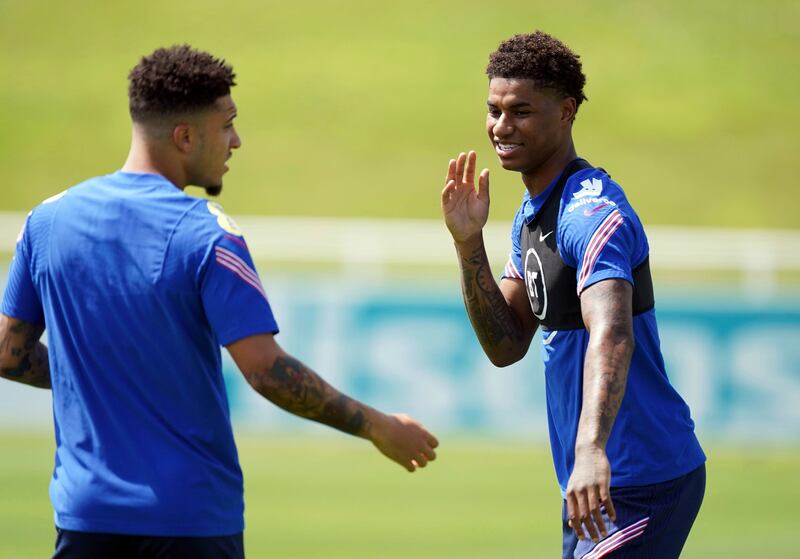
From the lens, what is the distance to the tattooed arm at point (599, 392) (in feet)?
13.3

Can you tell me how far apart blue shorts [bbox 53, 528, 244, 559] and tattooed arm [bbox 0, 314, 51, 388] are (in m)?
0.75

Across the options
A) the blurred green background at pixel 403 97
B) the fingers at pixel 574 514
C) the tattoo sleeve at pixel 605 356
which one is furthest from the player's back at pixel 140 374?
the blurred green background at pixel 403 97

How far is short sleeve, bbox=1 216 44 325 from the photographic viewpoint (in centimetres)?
428

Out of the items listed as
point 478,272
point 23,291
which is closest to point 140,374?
point 23,291

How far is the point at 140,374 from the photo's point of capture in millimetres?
3996

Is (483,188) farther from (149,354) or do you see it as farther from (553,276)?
(149,354)

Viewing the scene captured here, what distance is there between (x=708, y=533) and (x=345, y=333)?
4.88 m

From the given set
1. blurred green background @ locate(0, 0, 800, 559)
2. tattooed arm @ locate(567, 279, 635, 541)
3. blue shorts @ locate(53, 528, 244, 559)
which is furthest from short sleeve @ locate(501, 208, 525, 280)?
blurred green background @ locate(0, 0, 800, 559)

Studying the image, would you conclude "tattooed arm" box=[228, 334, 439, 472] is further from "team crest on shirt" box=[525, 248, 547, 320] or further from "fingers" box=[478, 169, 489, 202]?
"fingers" box=[478, 169, 489, 202]

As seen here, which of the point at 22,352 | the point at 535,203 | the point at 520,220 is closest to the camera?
the point at 22,352

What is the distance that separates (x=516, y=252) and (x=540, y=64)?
0.82 metres

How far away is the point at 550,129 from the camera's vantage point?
16.4 feet

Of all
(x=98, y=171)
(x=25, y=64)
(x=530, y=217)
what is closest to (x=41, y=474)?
A: (x=530, y=217)

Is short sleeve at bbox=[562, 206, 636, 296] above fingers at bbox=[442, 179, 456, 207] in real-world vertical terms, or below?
below
